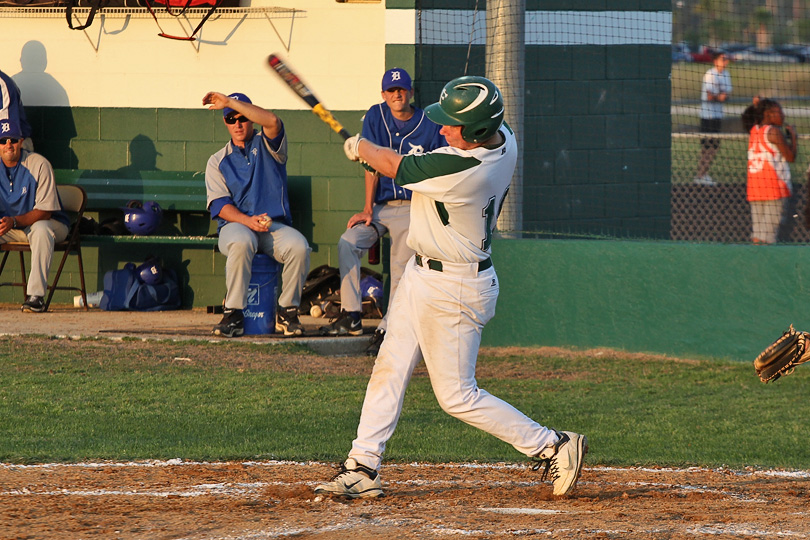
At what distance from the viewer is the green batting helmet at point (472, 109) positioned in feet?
14.8

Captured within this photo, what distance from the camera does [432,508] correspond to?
452 cm

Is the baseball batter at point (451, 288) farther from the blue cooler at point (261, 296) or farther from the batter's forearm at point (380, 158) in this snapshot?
the blue cooler at point (261, 296)

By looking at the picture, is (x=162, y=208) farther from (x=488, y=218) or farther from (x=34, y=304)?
(x=488, y=218)

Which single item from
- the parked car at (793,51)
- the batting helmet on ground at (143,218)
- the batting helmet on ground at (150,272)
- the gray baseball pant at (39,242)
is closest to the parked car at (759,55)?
the parked car at (793,51)

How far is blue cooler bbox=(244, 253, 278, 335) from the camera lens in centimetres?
903

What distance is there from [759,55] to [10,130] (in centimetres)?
847

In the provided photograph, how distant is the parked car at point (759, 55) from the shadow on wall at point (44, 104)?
7473 mm

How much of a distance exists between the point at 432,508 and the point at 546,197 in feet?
21.2

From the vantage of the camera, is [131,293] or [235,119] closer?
[235,119]

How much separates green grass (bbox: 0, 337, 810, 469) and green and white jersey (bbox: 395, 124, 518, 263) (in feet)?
4.91

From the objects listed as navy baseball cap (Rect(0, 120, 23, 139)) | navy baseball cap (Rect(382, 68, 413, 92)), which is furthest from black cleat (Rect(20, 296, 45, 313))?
navy baseball cap (Rect(382, 68, 413, 92))

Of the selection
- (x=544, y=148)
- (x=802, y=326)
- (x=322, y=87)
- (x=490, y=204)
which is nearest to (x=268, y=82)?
(x=322, y=87)

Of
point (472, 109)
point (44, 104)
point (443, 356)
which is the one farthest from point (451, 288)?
point (44, 104)

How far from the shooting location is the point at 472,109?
4492 mm
